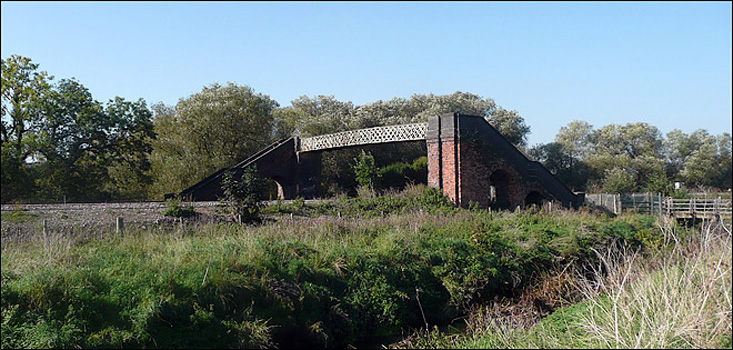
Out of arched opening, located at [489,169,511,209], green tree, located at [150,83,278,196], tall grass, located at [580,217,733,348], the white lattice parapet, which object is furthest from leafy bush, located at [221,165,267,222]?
green tree, located at [150,83,278,196]

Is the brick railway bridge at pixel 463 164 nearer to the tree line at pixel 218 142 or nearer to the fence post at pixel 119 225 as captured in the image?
the tree line at pixel 218 142

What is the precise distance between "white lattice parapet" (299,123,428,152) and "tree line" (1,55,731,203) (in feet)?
8.58

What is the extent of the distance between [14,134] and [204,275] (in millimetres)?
4119

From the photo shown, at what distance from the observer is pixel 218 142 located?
101 feet

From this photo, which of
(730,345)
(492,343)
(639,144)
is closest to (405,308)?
(492,343)

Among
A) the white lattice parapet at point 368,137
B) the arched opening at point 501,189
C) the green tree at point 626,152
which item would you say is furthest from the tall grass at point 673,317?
the green tree at point 626,152

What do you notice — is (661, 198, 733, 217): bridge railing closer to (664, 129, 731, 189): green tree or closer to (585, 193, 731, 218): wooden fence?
(585, 193, 731, 218): wooden fence

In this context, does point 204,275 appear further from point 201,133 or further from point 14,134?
point 201,133

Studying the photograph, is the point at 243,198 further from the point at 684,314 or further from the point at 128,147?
the point at 684,314

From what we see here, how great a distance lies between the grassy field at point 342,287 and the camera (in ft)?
23.1

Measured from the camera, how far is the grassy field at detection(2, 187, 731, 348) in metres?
7.04

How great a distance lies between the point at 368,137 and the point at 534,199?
764cm

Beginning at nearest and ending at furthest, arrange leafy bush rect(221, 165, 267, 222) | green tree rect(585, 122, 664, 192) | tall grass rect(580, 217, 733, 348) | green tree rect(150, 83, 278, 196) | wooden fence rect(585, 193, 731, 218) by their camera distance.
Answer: tall grass rect(580, 217, 733, 348), leafy bush rect(221, 165, 267, 222), wooden fence rect(585, 193, 731, 218), green tree rect(150, 83, 278, 196), green tree rect(585, 122, 664, 192)

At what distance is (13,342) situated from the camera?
24.1ft
